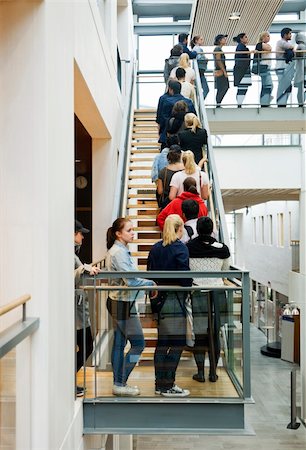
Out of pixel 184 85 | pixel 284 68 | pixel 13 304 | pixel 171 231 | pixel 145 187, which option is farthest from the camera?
pixel 284 68

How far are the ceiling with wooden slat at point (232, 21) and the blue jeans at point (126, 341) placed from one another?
38.4 ft

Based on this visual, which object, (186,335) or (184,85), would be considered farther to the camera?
(184,85)

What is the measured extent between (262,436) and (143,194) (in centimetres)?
870

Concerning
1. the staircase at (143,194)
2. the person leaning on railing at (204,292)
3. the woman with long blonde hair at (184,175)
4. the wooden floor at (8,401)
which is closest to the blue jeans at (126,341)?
the person leaning on railing at (204,292)

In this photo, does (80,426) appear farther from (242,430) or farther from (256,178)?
(256,178)

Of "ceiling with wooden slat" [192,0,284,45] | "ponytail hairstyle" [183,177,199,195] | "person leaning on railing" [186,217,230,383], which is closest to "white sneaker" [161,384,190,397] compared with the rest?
"person leaning on railing" [186,217,230,383]

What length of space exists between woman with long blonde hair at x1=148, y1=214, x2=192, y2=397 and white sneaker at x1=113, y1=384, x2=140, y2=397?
0.20 meters

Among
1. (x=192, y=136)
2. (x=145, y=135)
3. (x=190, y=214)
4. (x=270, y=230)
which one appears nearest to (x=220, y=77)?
(x=145, y=135)

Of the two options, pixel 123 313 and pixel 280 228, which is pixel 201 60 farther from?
pixel 280 228

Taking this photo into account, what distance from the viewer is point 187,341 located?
5.74 meters

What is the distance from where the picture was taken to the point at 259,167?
→ 17.2m

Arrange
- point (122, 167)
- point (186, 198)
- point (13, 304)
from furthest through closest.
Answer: point (122, 167) < point (186, 198) < point (13, 304)

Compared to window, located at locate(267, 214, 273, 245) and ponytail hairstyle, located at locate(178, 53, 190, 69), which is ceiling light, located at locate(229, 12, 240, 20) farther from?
window, located at locate(267, 214, 273, 245)

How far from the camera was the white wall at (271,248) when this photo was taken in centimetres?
2388
